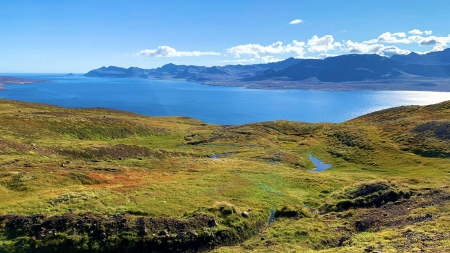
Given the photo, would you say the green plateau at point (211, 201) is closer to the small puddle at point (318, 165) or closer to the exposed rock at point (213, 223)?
the exposed rock at point (213, 223)

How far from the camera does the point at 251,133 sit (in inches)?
4033

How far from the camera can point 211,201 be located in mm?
35594

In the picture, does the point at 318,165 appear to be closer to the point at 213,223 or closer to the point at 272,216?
the point at 272,216

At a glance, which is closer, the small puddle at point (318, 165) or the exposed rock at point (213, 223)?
the exposed rock at point (213, 223)

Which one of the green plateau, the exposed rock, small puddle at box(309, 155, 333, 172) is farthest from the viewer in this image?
small puddle at box(309, 155, 333, 172)

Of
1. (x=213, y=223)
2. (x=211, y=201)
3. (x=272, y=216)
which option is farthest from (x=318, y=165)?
(x=213, y=223)

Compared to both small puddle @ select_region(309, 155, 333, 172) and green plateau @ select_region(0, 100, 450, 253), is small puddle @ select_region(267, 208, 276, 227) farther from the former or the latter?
small puddle @ select_region(309, 155, 333, 172)

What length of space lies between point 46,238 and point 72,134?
6145cm

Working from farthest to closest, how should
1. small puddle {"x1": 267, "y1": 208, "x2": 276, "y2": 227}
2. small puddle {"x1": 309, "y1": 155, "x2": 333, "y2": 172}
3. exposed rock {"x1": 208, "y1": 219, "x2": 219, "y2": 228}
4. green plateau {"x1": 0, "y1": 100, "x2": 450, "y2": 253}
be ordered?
small puddle {"x1": 309, "y1": 155, "x2": 333, "y2": 172} → small puddle {"x1": 267, "y1": 208, "x2": 276, "y2": 227} → exposed rock {"x1": 208, "y1": 219, "x2": 219, "y2": 228} → green plateau {"x1": 0, "y1": 100, "x2": 450, "y2": 253}

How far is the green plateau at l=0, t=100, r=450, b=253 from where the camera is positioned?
25859 millimetres

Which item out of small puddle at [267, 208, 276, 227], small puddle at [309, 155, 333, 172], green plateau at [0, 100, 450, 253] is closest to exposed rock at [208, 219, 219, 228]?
green plateau at [0, 100, 450, 253]

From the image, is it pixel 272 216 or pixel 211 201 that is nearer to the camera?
pixel 272 216

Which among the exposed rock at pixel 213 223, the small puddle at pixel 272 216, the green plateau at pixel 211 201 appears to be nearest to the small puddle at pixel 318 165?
the green plateau at pixel 211 201

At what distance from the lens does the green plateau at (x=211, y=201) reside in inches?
1018
